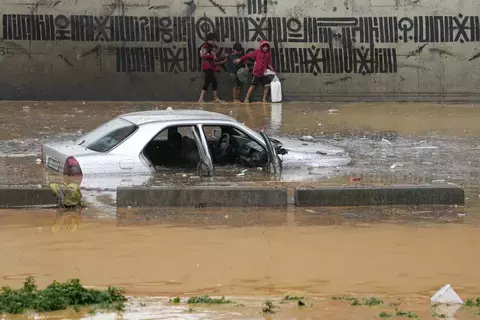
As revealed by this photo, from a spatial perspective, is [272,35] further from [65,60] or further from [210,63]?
[65,60]

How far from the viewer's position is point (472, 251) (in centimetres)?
1019

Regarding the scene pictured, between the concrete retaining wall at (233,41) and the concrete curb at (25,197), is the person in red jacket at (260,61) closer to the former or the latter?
the concrete retaining wall at (233,41)

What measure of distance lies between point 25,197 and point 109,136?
5.43 feet

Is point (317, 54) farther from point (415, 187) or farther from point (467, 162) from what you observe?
point (415, 187)

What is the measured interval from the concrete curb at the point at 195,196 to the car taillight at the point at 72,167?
89cm

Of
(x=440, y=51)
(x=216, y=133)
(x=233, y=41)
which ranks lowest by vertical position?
(x=216, y=133)

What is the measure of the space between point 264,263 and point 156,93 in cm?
1782

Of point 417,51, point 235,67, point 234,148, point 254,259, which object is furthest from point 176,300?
point 417,51

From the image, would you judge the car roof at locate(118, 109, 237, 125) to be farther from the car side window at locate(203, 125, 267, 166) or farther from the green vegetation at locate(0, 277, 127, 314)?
the green vegetation at locate(0, 277, 127, 314)

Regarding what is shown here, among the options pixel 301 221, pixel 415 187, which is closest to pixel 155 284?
pixel 301 221

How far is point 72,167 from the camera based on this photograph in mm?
12555

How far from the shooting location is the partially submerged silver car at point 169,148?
1276 cm

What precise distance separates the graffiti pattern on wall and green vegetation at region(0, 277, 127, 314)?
1937 centimetres

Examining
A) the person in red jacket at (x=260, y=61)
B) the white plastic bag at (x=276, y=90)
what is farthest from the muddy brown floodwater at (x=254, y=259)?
the white plastic bag at (x=276, y=90)
